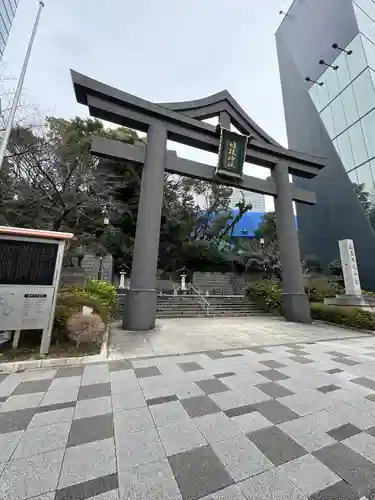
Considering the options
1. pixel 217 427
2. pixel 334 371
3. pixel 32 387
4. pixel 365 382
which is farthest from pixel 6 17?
pixel 365 382

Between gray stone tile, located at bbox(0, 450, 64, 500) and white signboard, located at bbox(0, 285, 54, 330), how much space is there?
2.82 meters

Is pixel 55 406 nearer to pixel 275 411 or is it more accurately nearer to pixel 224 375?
pixel 224 375

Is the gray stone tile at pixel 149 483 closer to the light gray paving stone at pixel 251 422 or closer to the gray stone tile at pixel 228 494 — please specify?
the gray stone tile at pixel 228 494

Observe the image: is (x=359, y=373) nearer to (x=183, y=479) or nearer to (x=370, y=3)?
(x=183, y=479)

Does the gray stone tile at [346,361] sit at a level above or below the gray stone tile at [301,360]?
below

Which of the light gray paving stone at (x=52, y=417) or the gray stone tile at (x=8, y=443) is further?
the light gray paving stone at (x=52, y=417)

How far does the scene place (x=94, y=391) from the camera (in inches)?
113

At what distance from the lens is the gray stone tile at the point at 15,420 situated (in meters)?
2.08

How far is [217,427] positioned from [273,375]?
1.77 m

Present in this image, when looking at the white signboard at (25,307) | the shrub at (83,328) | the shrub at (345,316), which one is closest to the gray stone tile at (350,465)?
the shrub at (83,328)

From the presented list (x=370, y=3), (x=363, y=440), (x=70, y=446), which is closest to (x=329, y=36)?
(x=370, y=3)

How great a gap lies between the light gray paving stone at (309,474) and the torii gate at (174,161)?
575cm

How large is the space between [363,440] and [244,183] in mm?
9597

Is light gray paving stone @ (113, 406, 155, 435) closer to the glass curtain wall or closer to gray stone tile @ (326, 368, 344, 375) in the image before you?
gray stone tile @ (326, 368, 344, 375)
